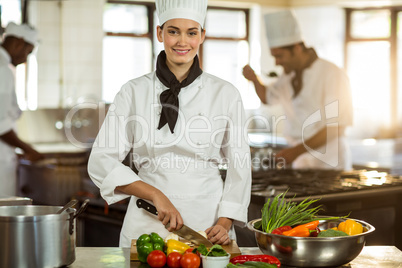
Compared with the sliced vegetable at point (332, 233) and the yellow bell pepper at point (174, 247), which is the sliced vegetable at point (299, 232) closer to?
the sliced vegetable at point (332, 233)

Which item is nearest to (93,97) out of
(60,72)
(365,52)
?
(60,72)

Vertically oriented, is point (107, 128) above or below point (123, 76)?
below

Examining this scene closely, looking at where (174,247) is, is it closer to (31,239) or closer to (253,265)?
(253,265)

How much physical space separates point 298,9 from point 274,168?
3768 millimetres

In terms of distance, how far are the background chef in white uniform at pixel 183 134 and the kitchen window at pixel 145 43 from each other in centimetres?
444

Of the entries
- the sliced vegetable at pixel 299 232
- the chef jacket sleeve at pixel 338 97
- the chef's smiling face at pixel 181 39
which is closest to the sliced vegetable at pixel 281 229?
the sliced vegetable at pixel 299 232

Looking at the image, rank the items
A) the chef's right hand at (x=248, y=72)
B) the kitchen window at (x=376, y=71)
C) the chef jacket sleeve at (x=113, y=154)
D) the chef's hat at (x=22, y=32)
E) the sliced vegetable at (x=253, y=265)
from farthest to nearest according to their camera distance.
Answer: the kitchen window at (x=376, y=71) < the chef's hat at (x=22, y=32) < the chef's right hand at (x=248, y=72) < the chef jacket sleeve at (x=113, y=154) < the sliced vegetable at (x=253, y=265)

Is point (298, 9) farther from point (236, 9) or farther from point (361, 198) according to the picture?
point (361, 198)

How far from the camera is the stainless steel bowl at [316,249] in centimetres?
152

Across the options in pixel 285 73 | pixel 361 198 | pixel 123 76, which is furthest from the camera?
pixel 123 76

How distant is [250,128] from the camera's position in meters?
6.92

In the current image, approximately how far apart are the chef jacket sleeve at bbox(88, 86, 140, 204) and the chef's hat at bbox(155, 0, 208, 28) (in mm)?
345

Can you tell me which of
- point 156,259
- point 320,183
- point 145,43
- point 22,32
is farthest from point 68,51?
point 156,259

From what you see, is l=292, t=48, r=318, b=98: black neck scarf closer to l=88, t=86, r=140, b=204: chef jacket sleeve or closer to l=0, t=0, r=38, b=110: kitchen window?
l=88, t=86, r=140, b=204: chef jacket sleeve
